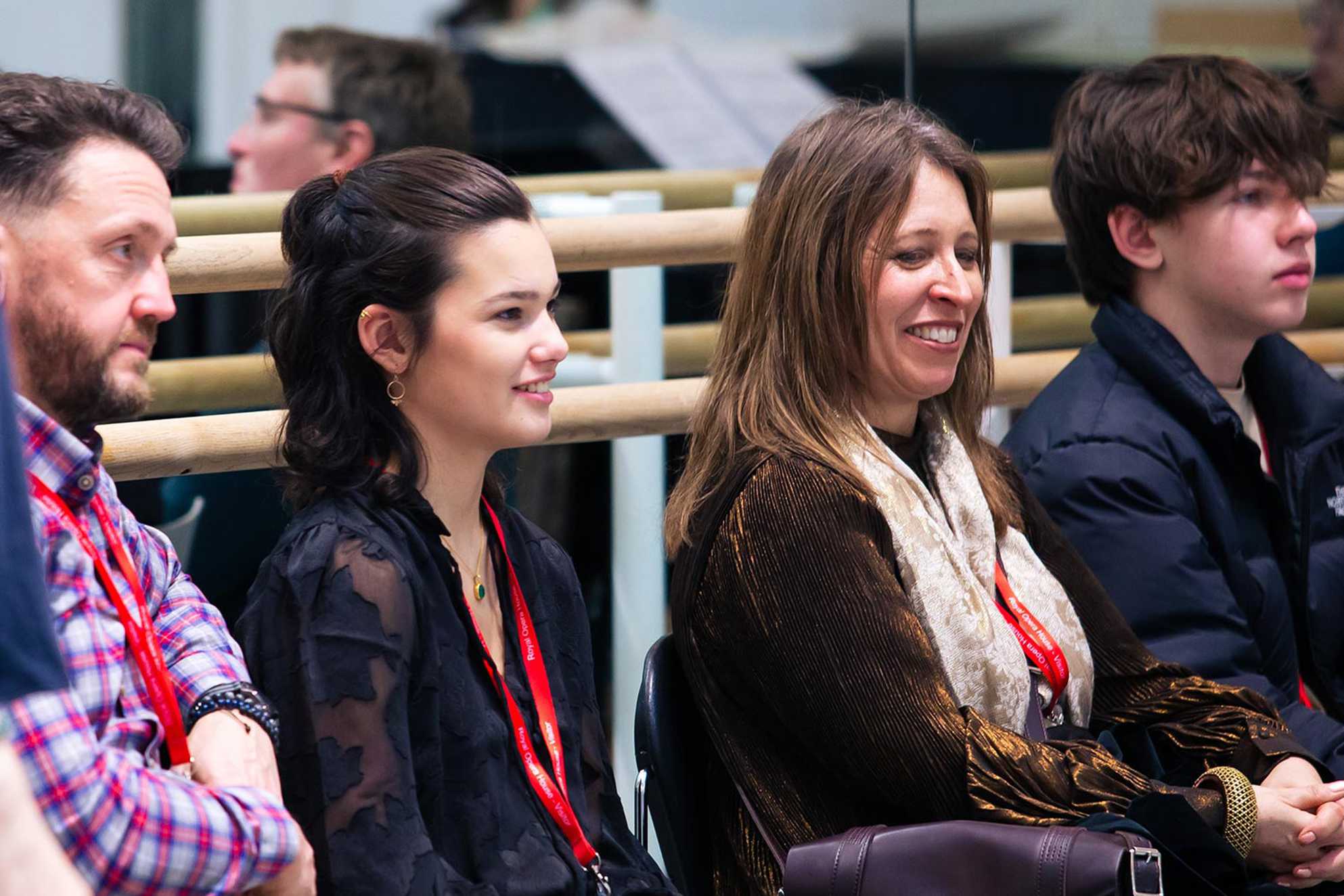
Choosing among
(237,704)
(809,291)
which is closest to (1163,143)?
(809,291)

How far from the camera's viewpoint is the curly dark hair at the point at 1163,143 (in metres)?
2.60

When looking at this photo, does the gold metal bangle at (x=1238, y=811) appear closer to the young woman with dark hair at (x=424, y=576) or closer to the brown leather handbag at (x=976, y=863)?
the brown leather handbag at (x=976, y=863)

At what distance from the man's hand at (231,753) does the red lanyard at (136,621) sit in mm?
17

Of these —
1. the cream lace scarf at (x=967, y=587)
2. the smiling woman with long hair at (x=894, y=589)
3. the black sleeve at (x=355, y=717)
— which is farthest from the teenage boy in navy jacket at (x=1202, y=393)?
the black sleeve at (x=355, y=717)

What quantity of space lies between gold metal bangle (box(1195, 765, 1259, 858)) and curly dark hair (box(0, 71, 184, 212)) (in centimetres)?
135

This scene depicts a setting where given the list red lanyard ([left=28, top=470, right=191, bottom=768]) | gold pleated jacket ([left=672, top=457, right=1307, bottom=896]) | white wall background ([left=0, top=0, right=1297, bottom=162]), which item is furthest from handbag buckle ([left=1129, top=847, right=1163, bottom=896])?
white wall background ([left=0, top=0, right=1297, bottom=162])

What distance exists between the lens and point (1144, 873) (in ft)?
5.64

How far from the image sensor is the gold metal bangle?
1979 millimetres

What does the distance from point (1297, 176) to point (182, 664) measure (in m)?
1.82

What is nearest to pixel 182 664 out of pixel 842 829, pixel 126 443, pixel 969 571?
pixel 126 443

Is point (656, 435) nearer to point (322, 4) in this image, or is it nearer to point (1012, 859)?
point (1012, 859)

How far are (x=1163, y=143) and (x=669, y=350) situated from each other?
86 centimetres

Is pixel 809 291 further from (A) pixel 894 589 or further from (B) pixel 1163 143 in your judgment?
Result: (B) pixel 1163 143

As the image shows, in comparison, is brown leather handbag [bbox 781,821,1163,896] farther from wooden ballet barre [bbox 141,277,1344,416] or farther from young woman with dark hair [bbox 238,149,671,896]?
wooden ballet barre [bbox 141,277,1344,416]
